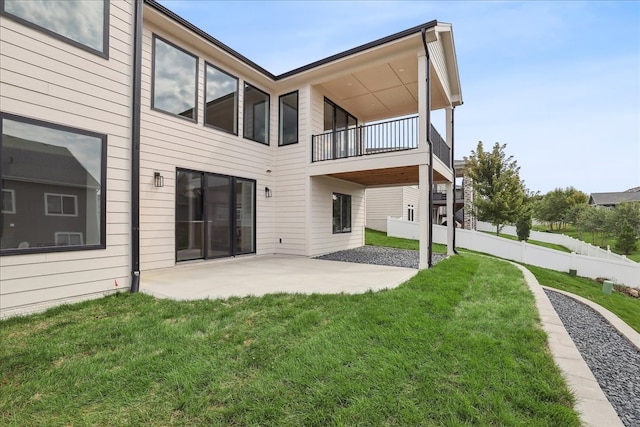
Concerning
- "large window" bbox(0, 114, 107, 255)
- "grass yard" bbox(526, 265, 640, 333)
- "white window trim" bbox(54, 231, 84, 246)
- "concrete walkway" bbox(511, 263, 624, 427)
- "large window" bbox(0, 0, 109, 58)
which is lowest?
"grass yard" bbox(526, 265, 640, 333)

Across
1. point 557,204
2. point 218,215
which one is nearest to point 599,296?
point 218,215

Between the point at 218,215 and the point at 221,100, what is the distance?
292 centimetres

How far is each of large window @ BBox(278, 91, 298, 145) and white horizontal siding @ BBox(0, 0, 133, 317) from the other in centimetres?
470

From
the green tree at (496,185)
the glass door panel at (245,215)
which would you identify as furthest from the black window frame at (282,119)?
the green tree at (496,185)

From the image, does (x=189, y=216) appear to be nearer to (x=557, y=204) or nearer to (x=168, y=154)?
(x=168, y=154)

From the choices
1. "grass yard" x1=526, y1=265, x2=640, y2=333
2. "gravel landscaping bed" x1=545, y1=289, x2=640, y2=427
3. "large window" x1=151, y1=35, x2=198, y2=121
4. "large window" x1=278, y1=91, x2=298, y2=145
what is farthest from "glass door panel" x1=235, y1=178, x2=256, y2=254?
"grass yard" x1=526, y1=265, x2=640, y2=333

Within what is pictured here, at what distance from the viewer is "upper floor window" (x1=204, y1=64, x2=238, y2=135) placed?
7090 millimetres

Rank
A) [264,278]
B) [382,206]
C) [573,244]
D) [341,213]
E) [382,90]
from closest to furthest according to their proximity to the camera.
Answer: [264,278] < [382,90] < [341,213] < [573,244] < [382,206]

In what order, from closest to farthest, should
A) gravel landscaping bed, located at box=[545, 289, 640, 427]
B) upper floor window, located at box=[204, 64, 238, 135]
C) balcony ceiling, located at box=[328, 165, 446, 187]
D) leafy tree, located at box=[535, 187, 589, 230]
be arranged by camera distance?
gravel landscaping bed, located at box=[545, 289, 640, 427] → upper floor window, located at box=[204, 64, 238, 135] → balcony ceiling, located at box=[328, 165, 446, 187] → leafy tree, located at box=[535, 187, 589, 230]

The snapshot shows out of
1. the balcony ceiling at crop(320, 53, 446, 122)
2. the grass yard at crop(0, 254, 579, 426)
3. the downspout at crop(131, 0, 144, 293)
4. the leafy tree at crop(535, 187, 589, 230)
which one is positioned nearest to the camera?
the grass yard at crop(0, 254, 579, 426)

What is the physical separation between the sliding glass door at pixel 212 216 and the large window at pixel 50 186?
2.25 m

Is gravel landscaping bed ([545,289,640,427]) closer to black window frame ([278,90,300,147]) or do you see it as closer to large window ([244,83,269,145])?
black window frame ([278,90,300,147])

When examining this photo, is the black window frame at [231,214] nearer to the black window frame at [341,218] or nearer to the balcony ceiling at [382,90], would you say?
the black window frame at [341,218]

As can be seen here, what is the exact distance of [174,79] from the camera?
6438 mm
